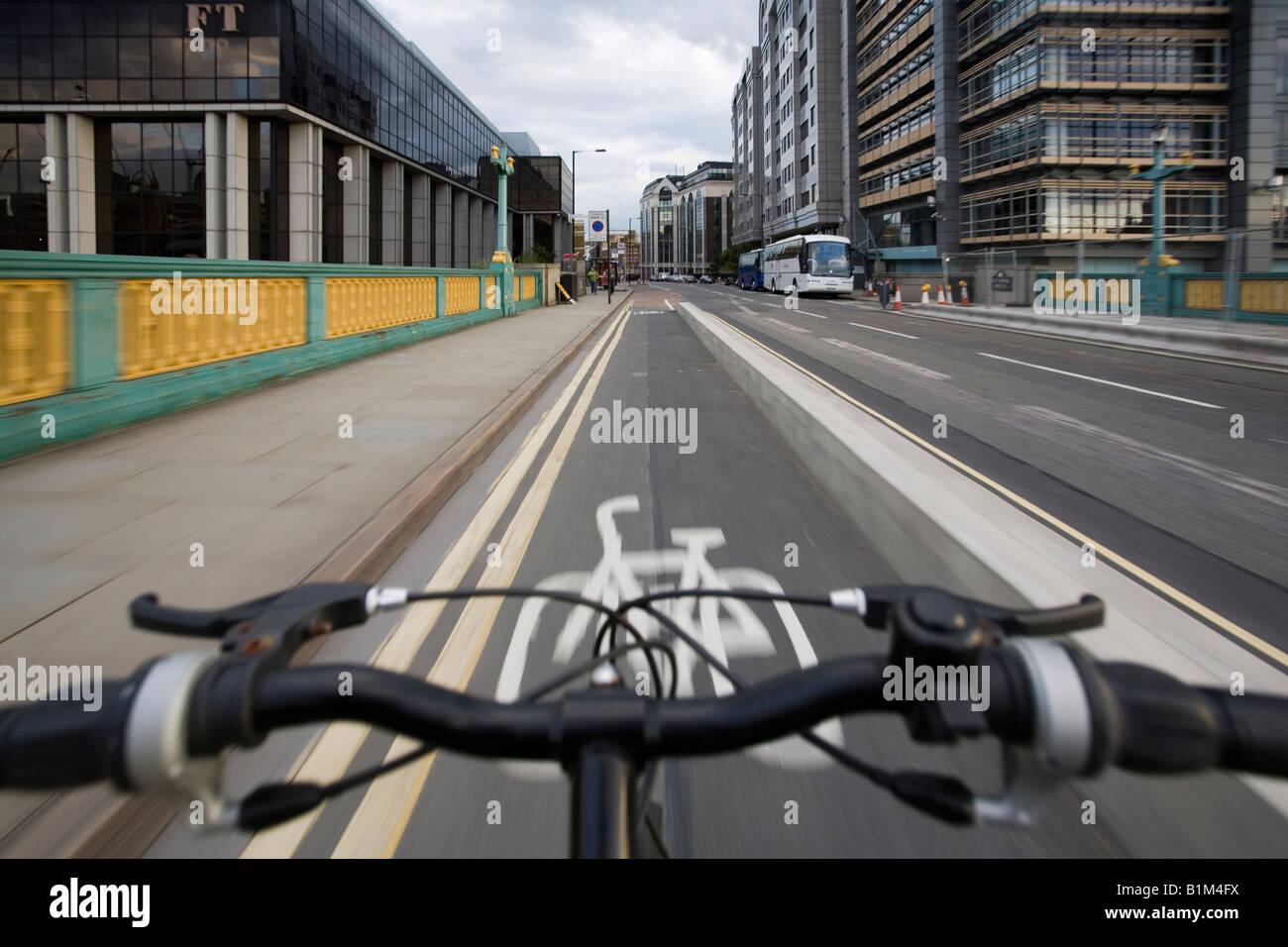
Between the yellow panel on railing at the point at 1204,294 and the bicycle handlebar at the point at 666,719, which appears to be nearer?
the bicycle handlebar at the point at 666,719

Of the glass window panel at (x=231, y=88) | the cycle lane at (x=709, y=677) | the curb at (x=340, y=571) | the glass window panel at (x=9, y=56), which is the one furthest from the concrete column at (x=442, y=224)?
the cycle lane at (x=709, y=677)

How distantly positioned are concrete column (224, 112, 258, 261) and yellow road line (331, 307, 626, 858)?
3147cm

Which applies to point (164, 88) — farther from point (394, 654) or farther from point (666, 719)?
point (666, 719)

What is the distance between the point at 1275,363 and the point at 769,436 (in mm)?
10969

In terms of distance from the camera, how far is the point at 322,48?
3591 cm

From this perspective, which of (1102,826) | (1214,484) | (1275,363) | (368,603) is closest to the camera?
(368,603)

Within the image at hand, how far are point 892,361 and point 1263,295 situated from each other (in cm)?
1076

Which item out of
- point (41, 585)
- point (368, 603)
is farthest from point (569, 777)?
point (41, 585)

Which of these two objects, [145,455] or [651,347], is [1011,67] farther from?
[145,455]

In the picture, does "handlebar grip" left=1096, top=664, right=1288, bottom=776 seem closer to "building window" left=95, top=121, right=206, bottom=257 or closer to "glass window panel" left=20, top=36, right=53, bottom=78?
"building window" left=95, top=121, right=206, bottom=257

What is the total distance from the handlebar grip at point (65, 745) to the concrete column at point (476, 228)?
210ft

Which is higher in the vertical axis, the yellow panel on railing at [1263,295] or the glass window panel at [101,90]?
the glass window panel at [101,90]

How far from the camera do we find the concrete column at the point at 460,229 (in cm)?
5734

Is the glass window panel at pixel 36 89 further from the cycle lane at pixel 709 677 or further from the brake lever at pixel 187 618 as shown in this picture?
the brake lever at pixel 187 618
